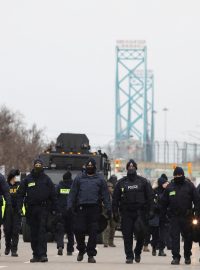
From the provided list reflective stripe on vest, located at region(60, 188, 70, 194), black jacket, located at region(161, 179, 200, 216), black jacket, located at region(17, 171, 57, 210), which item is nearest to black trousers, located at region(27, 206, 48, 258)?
black jacket, located at region(17, 171, 57, 210)

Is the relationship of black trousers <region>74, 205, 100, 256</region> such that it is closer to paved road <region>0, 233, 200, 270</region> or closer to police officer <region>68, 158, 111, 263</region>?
police officer <region>68, 158, 111, 263</region>

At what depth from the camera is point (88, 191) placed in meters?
23.0

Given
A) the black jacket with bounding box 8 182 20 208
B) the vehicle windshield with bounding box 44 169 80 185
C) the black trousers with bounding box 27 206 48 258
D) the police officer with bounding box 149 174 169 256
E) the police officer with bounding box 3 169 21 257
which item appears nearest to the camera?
the black trousers with bounding box 27 206 48 258

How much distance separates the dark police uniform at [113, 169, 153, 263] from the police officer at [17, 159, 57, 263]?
1.21m

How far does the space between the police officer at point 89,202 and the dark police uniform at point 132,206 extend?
0.31 m

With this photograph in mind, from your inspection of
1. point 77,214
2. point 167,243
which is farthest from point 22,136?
point 77,214

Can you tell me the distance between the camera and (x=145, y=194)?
23156mm

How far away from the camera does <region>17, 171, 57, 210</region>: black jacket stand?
23078mm

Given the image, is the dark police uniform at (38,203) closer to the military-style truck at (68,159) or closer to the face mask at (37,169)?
the face mask at (37,169)

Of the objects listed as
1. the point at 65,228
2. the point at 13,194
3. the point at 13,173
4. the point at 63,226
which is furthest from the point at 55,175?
the point at 13,194

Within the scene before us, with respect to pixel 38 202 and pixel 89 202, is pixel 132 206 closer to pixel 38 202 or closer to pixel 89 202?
pixel 89 202

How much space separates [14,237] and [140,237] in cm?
361

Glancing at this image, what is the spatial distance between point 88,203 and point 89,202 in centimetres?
4

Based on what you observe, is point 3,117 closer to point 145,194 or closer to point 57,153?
point 57,153
